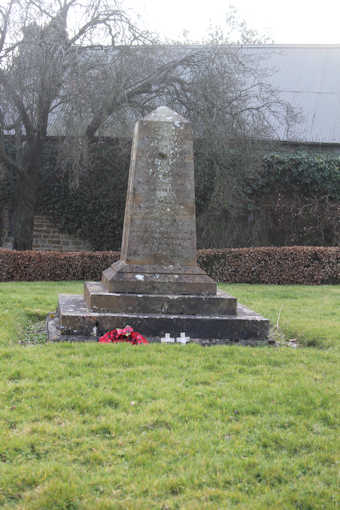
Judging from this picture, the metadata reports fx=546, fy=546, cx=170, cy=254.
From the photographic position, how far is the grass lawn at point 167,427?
Result: 104 inches

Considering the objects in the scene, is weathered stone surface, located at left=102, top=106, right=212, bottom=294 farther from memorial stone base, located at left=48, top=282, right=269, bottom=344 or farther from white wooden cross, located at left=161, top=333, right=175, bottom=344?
A: white wooden cross, located at left=161, top=333, right=175, bottom=344

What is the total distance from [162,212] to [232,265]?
6486 mm

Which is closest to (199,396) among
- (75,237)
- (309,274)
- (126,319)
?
(126,319)

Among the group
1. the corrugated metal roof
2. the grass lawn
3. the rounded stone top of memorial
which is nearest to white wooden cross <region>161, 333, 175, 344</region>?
the grass lawn

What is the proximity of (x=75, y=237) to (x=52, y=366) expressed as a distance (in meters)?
12.9

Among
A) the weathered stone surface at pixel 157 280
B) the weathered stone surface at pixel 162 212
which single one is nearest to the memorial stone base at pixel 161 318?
the weathered stone surface at pixel 157 280

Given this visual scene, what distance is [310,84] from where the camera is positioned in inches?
762

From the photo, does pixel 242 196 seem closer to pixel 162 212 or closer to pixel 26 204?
pixel 26 204

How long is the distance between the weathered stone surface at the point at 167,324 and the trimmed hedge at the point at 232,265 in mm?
6512

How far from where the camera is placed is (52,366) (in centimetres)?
440

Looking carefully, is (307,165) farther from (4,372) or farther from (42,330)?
(4,372)

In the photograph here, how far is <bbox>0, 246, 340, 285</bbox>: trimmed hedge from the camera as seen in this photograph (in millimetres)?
Result: 12180

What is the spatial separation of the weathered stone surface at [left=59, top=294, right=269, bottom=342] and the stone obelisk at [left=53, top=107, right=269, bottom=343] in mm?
10

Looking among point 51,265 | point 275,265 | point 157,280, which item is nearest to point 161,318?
point 157,280
